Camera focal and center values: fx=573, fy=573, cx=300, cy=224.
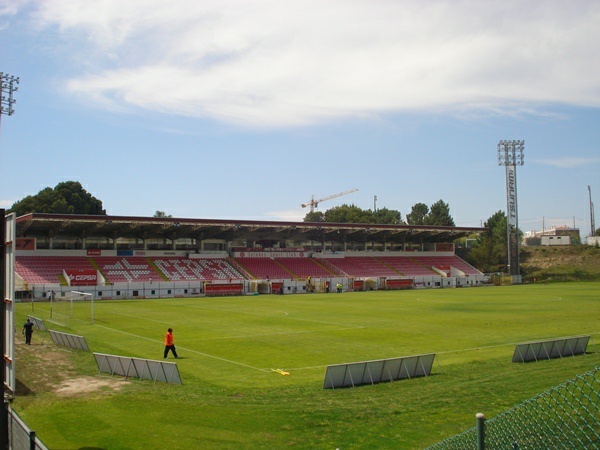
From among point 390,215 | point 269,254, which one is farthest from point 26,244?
point 390,215

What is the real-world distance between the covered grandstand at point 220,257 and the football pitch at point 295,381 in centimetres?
2486

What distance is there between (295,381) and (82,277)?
54.2 m

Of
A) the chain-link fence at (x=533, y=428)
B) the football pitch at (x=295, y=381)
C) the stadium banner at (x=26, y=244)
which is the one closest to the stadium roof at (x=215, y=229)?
the stadium banner at (x=26, y=244)

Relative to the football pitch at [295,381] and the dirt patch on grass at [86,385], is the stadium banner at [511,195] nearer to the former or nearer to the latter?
the football pitch at [295,381]

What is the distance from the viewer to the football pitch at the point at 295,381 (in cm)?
1338

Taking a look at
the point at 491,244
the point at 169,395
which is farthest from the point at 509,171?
the point at 169,395

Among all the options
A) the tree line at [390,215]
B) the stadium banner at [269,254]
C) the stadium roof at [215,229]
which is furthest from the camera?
the tree line at [390,215]

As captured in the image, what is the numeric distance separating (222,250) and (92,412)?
74074 mm

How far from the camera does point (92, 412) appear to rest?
15344mm

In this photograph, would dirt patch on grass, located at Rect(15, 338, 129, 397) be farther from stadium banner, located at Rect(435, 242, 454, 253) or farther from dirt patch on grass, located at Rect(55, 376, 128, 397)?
stadium banner, located at Rect(435, 242, 454, 253)

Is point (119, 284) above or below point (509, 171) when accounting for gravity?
below

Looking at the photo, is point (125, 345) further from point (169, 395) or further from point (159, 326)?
point (169, 395)

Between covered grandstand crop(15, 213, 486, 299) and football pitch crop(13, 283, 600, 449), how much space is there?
24860mm

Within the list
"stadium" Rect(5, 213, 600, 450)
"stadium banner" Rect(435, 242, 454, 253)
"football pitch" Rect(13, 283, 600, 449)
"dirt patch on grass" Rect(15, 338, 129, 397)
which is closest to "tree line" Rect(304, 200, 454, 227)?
"stadium banner" Rect(435, 242, 454, 253)
